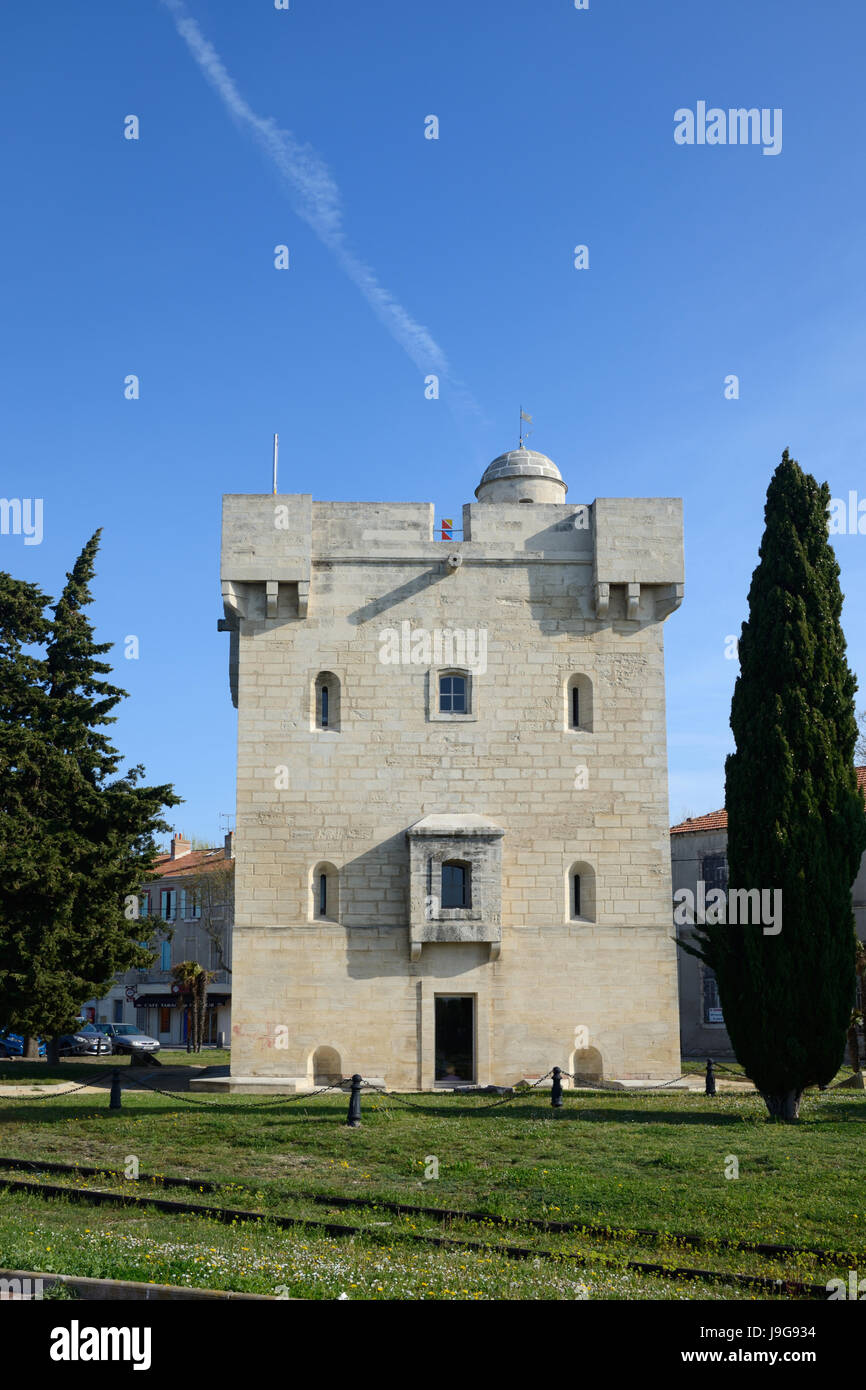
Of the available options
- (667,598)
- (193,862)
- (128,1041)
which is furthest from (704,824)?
(193,862)

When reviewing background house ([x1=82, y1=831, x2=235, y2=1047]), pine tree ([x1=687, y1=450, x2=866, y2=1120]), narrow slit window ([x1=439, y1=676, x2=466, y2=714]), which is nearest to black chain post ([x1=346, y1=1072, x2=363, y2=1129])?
pine tree ([x1=687, y1=450, x2=866, y2=1120])

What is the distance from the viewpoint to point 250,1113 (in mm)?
20484

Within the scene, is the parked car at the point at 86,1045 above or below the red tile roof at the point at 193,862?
below

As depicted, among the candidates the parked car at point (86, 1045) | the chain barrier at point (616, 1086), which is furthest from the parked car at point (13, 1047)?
the chain barrier at point (616, 1086)

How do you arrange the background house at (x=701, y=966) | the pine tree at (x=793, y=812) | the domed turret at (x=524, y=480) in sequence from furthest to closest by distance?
1. the background house at (x=701, y=966)
2. the domed turret at (x=524, y=480)
3. the pine tree at (x=793, y=812)

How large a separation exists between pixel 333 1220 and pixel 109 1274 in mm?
3554

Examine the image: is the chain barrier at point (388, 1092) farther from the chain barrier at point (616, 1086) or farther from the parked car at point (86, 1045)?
the parked car at point (86, 1045)

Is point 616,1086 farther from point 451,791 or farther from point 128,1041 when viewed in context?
point 128,1041

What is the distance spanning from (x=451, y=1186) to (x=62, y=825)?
17221mm

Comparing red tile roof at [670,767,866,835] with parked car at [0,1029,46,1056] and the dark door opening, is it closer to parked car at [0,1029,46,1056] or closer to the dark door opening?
the dark door opening

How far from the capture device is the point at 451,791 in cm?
2553

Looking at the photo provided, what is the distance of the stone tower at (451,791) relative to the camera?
2469cm

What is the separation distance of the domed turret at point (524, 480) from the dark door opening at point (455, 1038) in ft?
40.2

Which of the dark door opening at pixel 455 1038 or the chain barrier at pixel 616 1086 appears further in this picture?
the dark door opening at pixel 455 1038
